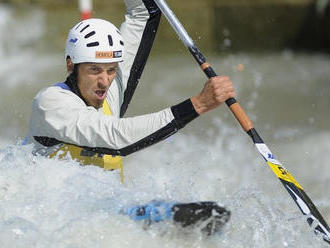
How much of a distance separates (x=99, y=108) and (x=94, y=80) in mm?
231

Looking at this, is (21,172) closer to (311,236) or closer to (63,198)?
(63,198)

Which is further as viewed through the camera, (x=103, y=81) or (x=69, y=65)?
(x=69, y=65)

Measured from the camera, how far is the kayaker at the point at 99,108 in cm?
378

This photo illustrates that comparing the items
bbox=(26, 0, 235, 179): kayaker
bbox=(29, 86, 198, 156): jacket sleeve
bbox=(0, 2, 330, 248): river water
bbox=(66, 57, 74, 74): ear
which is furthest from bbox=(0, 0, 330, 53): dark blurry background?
bbox=(29, 86, 198, 156): jacket sleeve

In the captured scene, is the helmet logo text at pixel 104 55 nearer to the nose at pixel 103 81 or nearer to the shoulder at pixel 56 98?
the nose at pixel 103 81

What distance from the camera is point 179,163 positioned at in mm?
6469

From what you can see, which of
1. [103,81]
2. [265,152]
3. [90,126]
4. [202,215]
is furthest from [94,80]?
[265,152]

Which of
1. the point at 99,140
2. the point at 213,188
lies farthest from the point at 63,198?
the point at 213,188

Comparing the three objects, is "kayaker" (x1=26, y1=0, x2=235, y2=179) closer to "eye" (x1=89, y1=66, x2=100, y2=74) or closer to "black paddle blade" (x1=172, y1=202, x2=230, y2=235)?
"eye" (x1=89, y1=66, x2=100, y2=74)

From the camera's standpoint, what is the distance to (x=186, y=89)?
10562mm

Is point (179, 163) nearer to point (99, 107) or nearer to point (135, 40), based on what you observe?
point (135, 40)

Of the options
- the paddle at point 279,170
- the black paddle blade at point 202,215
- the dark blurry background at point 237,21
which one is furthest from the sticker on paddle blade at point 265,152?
the dark blurry background at point 237,21

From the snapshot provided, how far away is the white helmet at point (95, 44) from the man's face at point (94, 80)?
0.04 meters

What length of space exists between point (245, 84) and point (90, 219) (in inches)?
282
